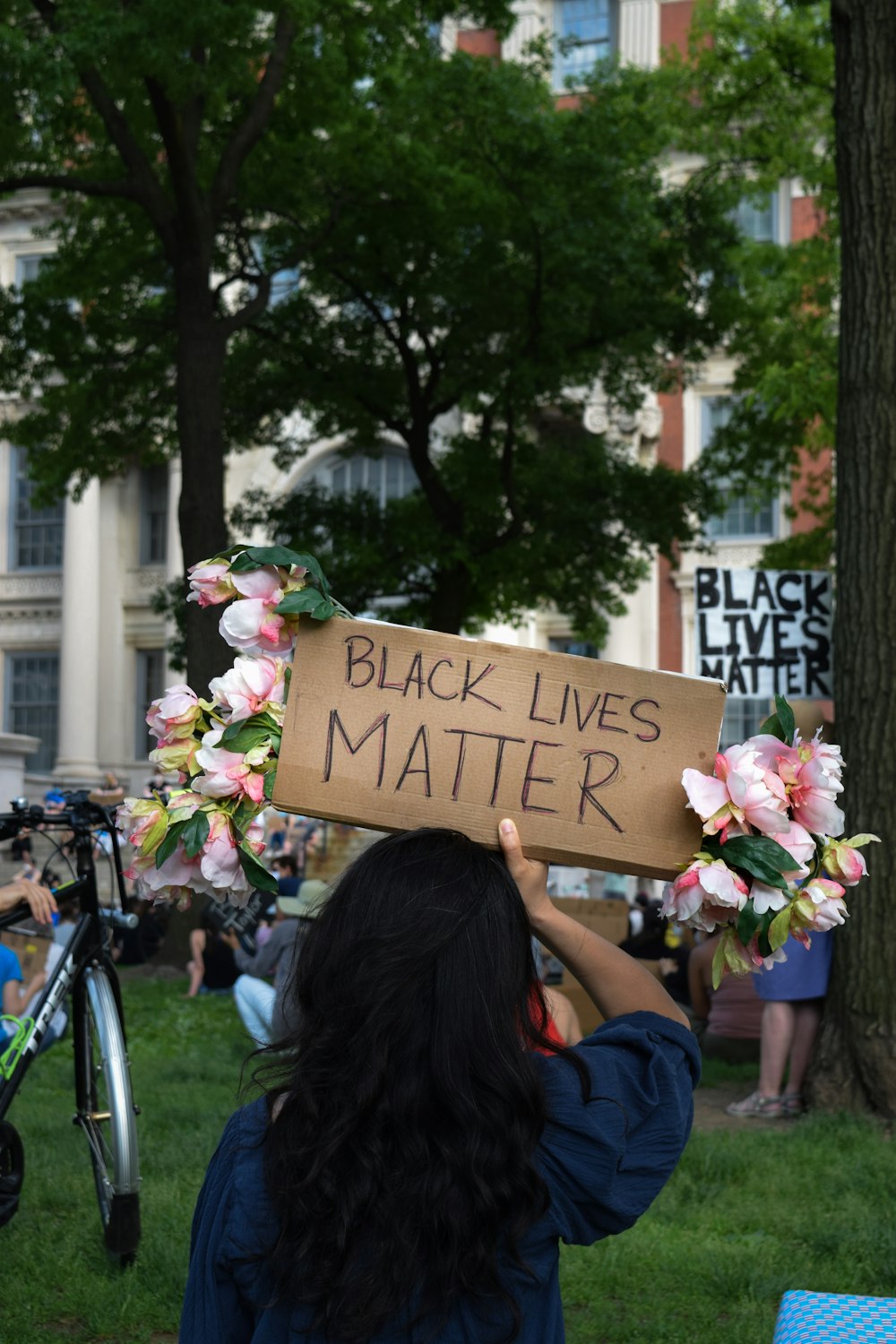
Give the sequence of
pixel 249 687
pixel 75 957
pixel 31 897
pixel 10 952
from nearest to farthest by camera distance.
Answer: pixel 249 687 < pixel 31 897 < pixel 75 957 < pixel 10 952

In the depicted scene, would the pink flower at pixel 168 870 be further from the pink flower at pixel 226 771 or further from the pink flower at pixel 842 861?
the pink flower at pixel 842 861

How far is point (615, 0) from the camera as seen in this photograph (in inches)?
1358

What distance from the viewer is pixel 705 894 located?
7.23 ft

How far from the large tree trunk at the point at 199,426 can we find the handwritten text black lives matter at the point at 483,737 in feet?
38.6

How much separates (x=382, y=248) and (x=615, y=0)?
19.8 meters

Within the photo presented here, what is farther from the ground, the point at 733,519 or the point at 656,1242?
the point at 733,519

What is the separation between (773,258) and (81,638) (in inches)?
905

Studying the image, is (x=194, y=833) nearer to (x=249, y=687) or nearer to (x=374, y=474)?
(x=249, y=687)

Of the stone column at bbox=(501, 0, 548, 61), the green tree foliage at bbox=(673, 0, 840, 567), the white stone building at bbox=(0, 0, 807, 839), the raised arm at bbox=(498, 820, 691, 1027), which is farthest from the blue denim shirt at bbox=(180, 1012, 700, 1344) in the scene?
the stone column at bbox=(501, 0, 548, 61)

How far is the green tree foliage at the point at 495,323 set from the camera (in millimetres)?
17625

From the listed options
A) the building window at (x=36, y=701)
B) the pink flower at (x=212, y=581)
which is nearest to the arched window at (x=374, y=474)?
the building window at (x=36, y=701)

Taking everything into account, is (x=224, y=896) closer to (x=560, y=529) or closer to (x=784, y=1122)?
(x=784, y=1122)

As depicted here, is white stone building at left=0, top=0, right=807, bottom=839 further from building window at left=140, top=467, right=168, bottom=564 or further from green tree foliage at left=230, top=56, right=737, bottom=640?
green tree foliage at left=230, top=56, right=737, bottom=640

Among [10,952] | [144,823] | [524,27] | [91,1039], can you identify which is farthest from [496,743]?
[524,27]
